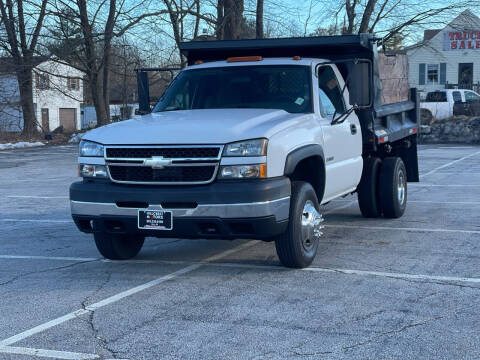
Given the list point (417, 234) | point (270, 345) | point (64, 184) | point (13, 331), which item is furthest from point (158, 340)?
point (64, 184)

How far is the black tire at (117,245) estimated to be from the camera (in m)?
7.45

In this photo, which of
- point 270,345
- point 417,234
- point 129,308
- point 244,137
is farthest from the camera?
point 417,234

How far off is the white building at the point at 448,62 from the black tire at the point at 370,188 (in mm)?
42909

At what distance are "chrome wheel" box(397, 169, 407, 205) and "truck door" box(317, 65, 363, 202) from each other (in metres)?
1.59

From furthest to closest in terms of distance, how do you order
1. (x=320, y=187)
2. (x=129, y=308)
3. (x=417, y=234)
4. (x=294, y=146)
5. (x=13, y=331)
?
(x=417, y=234) < (x=320, y=187) < (x=294, y=146) < (x=129, y=308) < (x=13, y=331)

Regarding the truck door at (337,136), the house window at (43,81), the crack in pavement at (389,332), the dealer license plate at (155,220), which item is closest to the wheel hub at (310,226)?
the truck door at (337,136)

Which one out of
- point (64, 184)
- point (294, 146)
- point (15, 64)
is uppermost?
point (15, 64)

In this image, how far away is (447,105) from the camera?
113 ft

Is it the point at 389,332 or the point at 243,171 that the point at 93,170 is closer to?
the point at 243,171

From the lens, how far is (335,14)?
113 ft

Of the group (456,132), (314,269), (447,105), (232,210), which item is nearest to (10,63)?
(447,105)

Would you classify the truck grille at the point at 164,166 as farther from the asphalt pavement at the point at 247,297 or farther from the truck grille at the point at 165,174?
the asphalt pavement at the point at 247,297

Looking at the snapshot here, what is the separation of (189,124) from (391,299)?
7.73ft

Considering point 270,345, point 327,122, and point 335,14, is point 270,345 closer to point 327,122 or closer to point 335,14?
point 327,122
